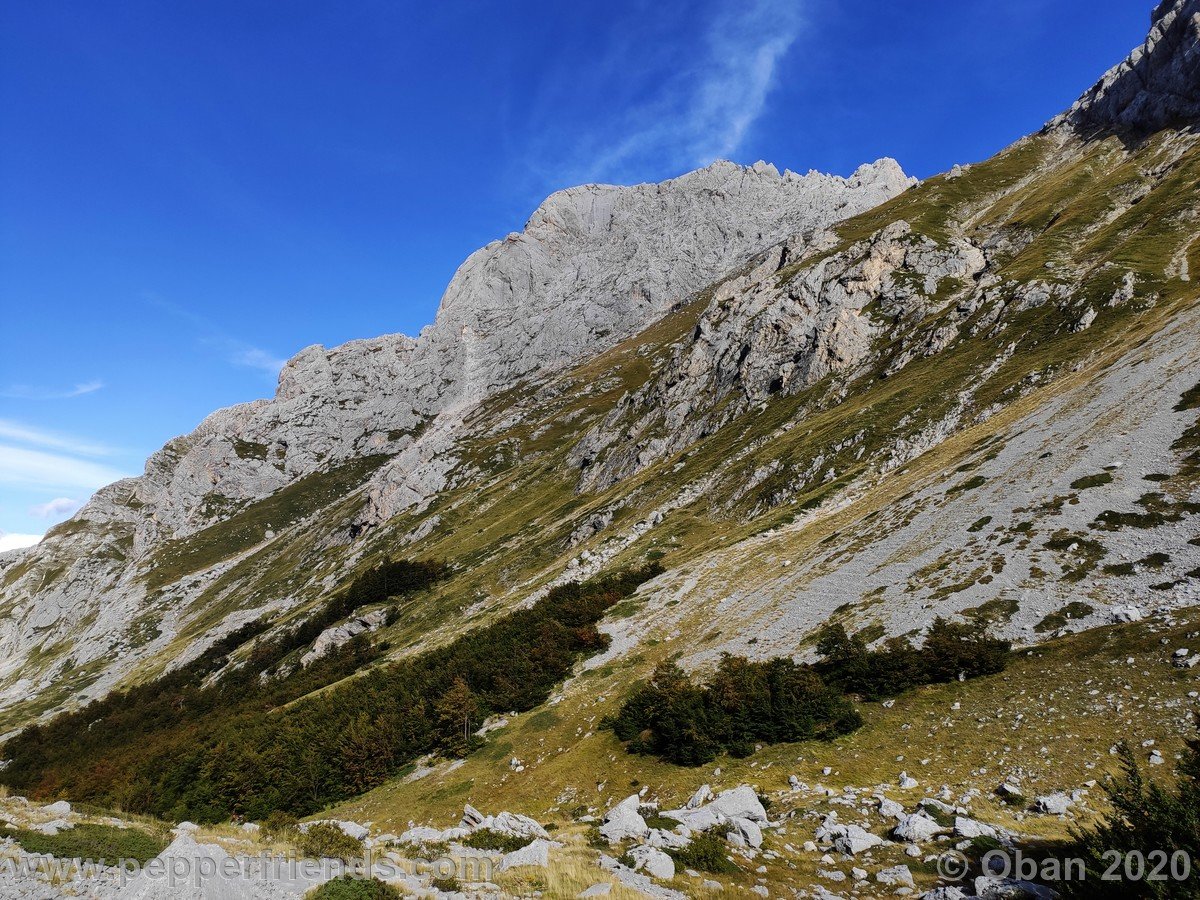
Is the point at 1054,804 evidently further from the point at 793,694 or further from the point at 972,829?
the point at 793,694

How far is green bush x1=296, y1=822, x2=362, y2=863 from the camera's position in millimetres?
16266

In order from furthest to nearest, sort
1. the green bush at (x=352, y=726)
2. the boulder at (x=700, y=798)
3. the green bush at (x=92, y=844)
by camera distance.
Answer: the green bush at (x=352, y=726) < the boulder at (x=700, y=798) < the green bush at (x=92, y=844)

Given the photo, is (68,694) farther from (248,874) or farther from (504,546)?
(248,874)

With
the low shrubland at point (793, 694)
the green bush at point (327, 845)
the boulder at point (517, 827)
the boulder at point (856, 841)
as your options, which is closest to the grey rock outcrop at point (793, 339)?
the low shrubland at point (793, 694)

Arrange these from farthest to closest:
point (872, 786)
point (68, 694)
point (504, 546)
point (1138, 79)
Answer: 1. point (1138, 79)
2. point (68, 694)
3. point (504, 546)
4. point (872, 786)

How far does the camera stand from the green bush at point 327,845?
16266 millimetres

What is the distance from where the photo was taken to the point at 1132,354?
1989 inches

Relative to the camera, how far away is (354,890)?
42.1ft

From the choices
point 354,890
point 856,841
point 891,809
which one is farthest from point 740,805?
point 354,890

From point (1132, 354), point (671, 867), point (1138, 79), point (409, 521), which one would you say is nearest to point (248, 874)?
point (671, 867)

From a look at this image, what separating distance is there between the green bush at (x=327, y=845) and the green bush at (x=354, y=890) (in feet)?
9.88

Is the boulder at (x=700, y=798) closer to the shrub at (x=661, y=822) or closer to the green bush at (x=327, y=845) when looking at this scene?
the shrub at (x=661, y=822)

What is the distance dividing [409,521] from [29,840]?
14412cm

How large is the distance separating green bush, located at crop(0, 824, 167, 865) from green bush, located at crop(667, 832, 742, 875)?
544 inches
